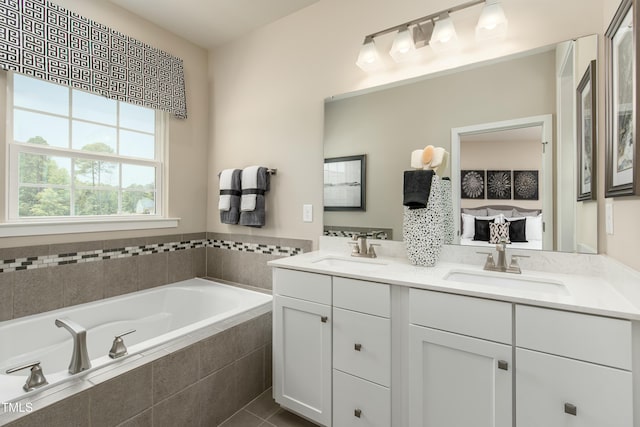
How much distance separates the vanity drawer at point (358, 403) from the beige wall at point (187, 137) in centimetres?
192

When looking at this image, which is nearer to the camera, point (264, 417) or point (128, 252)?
point (264, 417)

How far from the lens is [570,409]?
93 cm

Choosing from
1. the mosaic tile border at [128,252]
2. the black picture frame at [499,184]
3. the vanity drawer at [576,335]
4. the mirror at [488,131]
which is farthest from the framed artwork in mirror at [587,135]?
the mosaic tile border at [128,252]

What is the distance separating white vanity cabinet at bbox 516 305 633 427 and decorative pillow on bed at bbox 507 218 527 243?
57 centimetres

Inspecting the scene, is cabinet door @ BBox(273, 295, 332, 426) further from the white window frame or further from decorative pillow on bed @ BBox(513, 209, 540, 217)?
the white window frame

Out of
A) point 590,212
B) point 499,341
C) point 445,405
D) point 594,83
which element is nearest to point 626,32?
point 594,83

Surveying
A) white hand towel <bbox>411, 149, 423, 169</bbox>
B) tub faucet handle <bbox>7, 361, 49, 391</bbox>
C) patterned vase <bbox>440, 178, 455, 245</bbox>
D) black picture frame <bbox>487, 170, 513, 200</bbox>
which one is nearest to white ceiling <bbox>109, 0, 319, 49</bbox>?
white hand towel <bbox>411, 149, 423, 169</bbox>

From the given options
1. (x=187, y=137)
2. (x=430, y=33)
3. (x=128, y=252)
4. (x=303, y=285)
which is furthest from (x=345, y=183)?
(x=128, y=252)

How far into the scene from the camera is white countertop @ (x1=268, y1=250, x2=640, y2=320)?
93 cm

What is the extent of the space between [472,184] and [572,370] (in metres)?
0.91

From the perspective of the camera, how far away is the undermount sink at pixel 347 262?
1.71 m

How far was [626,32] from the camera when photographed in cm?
104

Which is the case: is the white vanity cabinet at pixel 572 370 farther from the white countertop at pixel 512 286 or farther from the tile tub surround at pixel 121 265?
the tile tub surround at pixel 121 265

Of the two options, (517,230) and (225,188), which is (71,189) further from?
(517,230)
